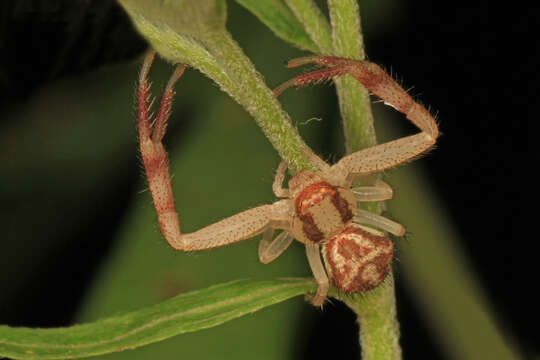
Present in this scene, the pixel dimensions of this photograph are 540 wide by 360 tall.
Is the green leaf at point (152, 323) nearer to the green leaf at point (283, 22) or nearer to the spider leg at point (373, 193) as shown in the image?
the spider leg at point (373, 193)

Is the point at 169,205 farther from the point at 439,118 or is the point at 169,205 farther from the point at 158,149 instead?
the point at 439,118

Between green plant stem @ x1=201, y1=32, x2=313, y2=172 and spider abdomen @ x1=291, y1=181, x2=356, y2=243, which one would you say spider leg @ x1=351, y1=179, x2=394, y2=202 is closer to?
spider abdomen @ x1=291, y1=181, x2=356, y2=243

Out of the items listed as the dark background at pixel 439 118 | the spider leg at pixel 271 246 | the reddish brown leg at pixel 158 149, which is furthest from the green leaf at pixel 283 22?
the dark background at pixel 439 118

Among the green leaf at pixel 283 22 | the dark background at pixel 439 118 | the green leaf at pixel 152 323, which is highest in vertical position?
the green leaf at pixel 283 22

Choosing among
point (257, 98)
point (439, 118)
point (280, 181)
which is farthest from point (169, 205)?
point (439, 118)

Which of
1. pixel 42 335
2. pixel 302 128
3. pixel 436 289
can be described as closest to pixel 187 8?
pixel 42 335

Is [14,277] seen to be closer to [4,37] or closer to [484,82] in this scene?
[4,37]
